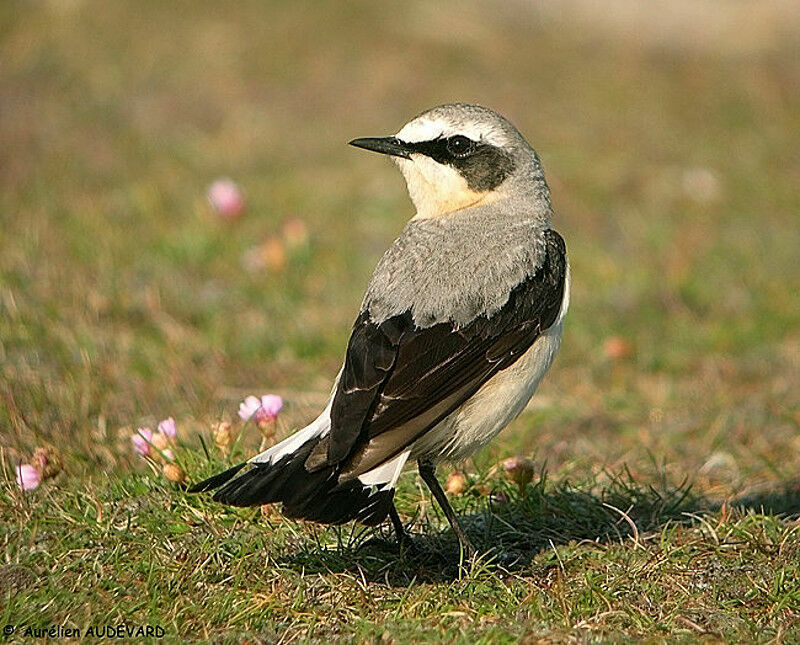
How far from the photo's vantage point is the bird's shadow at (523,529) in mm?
4977

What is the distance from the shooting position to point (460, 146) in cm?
571

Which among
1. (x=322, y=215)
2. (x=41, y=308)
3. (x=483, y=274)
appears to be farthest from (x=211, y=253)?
(x=483, y=274)

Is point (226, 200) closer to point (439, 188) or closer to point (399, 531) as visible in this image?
point (439, 188)

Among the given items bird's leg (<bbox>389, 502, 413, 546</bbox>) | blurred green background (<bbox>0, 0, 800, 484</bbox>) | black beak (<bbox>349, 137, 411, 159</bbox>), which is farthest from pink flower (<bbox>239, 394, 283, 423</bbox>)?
black beak (<bbox>349, 137, 411, 159</bbox>)

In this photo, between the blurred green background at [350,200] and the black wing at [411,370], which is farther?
the blurred green background at [350,200]

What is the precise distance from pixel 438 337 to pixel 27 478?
6.50 feet

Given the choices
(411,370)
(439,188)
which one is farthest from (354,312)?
(411,370)

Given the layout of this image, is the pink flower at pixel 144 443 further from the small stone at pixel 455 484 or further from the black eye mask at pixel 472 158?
the black eye mask at pixel 472 158

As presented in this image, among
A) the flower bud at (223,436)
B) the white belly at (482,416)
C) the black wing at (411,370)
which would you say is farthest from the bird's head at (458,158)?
the flower bud at (223,436)

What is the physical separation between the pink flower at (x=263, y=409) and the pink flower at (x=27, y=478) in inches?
38.4

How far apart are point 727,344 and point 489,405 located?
14.1 ft

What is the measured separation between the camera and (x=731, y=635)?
440 centimetres

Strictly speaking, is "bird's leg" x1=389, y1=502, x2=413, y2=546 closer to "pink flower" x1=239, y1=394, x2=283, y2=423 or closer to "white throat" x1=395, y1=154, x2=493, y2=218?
"pink flower" x1=239, y1=394, x2=283, y2=423

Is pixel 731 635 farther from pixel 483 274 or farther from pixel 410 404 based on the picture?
pixel 483 274
